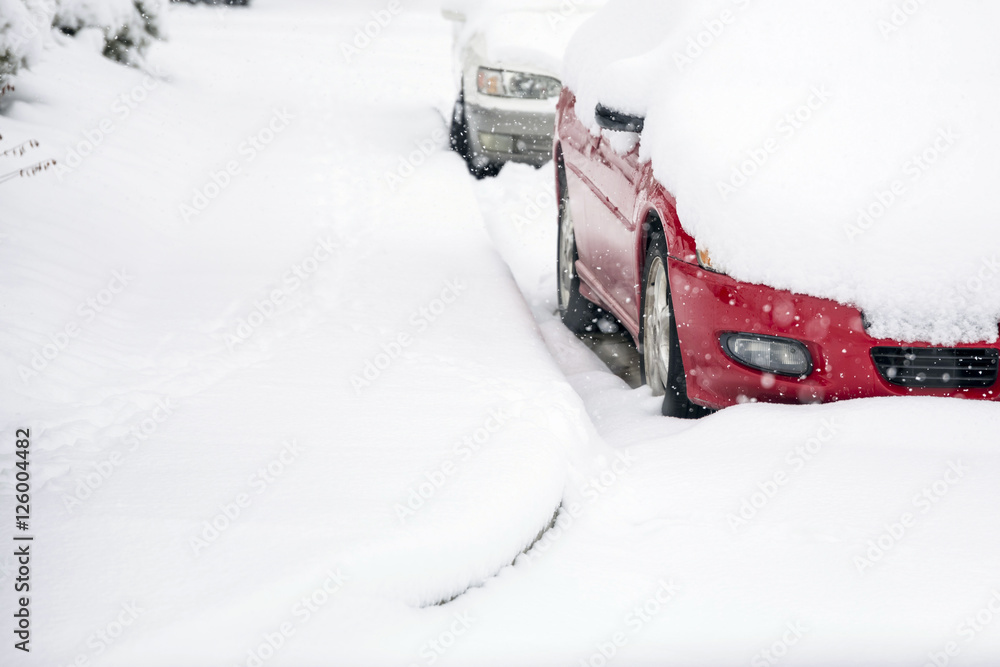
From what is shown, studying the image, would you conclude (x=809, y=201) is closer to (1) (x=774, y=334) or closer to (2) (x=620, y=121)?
(1) (x=774, y=334)

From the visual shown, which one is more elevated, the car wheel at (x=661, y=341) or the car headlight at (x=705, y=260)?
the car headlight at (x=705, y=260)

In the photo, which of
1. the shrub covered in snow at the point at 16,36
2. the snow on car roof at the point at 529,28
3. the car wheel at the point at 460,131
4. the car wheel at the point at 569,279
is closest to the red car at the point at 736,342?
the car wheel at the point at 569,279

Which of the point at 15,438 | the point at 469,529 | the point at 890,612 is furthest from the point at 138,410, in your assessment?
the point at 890,612

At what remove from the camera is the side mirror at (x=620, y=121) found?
4.27 m

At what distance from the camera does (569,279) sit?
5977 millimetres

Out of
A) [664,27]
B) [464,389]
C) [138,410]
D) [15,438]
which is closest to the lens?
[15,438]

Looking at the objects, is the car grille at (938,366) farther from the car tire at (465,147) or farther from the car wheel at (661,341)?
the car tire at (465,147)

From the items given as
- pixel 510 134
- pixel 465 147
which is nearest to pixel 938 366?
pixel 510 134

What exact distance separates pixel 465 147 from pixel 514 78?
1254 millimetres

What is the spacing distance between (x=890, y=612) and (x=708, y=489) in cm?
71

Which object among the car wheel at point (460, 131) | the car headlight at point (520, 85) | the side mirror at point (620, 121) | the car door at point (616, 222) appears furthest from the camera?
the car wheel at point (460, 131)

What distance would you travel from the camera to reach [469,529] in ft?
9.29

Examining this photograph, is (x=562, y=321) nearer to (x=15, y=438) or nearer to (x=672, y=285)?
(x=672, y=285)

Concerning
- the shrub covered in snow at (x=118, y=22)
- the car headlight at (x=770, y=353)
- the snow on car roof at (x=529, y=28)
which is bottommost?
the shrub covered in snow at (x=118, y=22)
